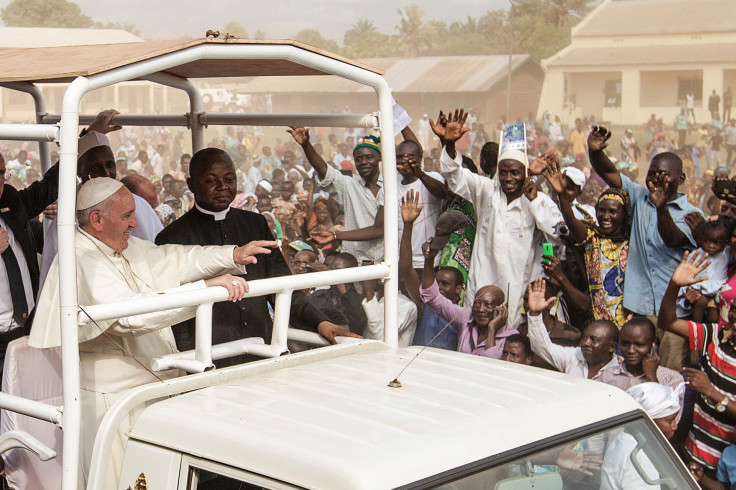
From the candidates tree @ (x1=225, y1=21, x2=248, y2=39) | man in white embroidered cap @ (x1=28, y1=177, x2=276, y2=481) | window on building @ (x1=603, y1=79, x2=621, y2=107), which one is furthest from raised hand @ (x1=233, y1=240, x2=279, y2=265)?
tree @ (x1=225, y1=21, x2=248, y2=39)

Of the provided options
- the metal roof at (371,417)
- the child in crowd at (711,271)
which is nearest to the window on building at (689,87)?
the child in crowd at (711,271)

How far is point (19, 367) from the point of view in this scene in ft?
11.5

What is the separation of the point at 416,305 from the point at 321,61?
3.59 meters

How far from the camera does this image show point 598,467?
102 inches

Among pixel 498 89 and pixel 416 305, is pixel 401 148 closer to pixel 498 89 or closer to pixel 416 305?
pixel 416 305

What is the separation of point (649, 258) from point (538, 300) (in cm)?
72

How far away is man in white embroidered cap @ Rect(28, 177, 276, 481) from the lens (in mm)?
3127

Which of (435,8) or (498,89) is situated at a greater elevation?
(435,8)

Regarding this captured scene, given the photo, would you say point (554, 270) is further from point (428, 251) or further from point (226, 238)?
point (226, 238)

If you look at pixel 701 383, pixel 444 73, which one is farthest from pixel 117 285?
pixel 444 73

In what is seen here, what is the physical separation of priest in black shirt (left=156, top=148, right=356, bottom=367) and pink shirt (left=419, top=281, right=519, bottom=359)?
7.02 feet

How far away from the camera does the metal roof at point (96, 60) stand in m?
2.90

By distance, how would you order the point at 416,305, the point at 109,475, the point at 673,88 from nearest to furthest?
the point at 109,475 < the point at 416,305 < the point at 673,88

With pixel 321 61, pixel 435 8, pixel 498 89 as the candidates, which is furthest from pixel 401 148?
pixel 435 8
